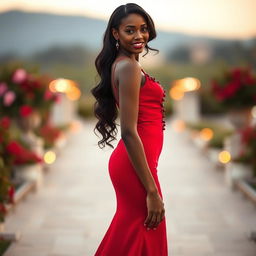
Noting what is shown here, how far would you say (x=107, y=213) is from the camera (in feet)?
20.4

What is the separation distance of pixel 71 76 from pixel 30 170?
38559 mm

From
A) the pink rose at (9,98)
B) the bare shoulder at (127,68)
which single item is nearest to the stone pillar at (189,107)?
the pink rose at (9,98)

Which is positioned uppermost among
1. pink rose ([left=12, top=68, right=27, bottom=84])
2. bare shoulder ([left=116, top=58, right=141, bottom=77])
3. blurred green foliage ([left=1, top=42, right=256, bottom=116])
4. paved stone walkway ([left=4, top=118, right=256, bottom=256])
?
blurred green foliage ([left=1, top=42, right=256, bottom=116])

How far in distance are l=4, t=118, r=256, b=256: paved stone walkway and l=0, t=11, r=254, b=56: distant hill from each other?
4524 cm

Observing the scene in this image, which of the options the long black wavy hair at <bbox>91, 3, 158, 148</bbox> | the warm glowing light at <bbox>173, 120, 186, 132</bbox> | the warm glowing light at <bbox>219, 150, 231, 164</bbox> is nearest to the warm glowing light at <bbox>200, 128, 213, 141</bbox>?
the warm glowing light at <bbox>219, 150, 231, 164</bbox>

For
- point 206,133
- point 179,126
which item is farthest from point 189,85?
point 206,133

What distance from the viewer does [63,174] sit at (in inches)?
355

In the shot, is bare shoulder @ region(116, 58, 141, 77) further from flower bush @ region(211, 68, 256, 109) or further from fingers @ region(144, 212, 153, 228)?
flower bush @ region(211, 68, 256, 109)

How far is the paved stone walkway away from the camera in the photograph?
4.78m

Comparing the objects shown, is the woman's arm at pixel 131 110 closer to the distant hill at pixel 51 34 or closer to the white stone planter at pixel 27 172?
the white stone planter at pixel 27 172

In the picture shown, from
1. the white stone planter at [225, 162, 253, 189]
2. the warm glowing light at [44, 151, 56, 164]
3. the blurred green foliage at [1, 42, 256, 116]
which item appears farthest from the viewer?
the blurred green foliage at [1, 42, 256, 116]

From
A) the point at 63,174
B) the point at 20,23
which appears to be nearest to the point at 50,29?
the point at 20,23

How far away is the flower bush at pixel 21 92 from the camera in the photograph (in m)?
7.80

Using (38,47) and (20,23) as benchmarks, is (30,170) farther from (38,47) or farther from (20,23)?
(20,23)
